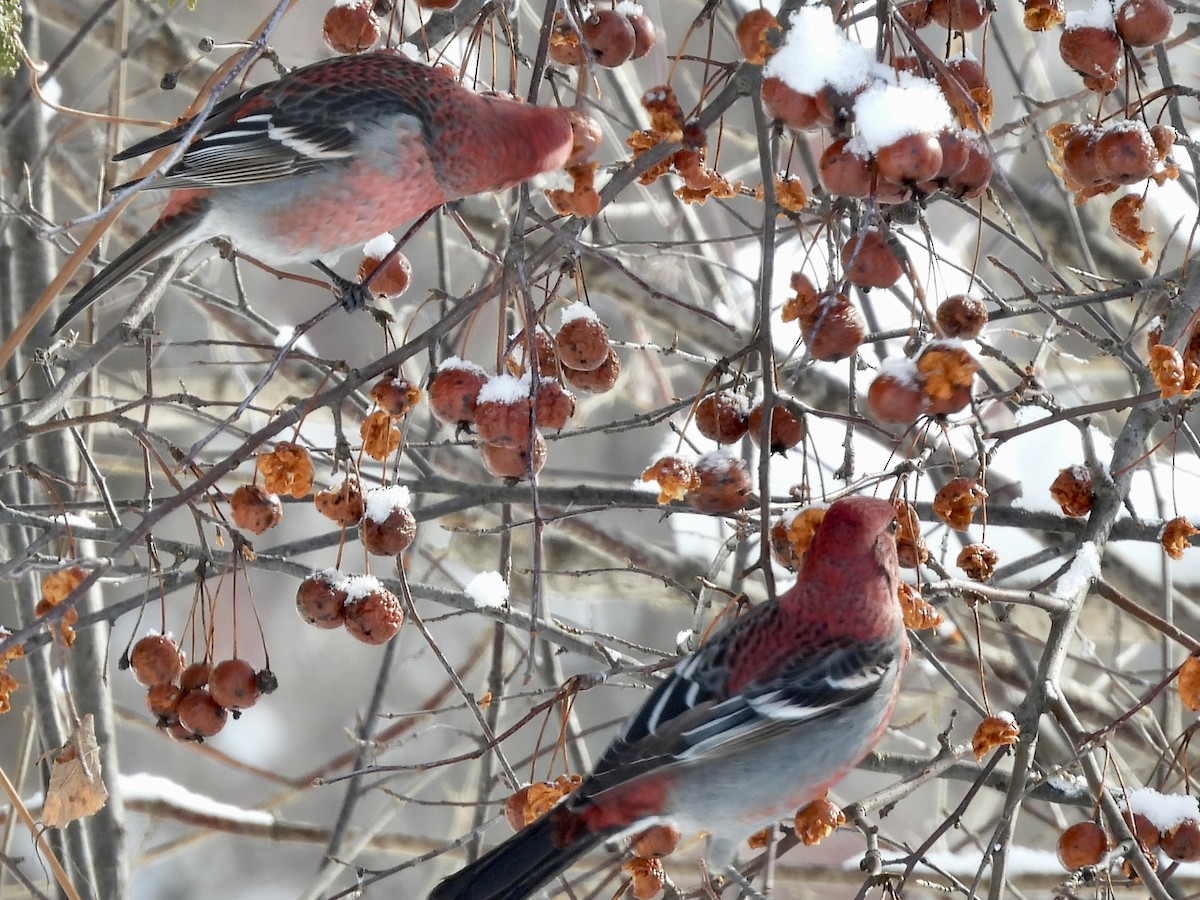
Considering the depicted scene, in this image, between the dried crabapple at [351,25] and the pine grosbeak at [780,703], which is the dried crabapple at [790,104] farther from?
the dried crabapple at [351,25]

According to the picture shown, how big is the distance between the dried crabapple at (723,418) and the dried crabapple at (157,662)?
3.41 ft

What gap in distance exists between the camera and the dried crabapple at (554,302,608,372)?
2299 mm

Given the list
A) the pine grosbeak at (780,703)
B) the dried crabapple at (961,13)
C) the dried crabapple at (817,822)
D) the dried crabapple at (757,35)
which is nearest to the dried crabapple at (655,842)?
the pine grosbeak at (780,703)

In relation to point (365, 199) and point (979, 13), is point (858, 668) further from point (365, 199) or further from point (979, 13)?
point (365, 199)

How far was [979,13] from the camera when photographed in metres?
2.24

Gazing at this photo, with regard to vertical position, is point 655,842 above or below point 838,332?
below

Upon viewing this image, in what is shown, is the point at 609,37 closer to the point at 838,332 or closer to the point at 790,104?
the point at 790,104

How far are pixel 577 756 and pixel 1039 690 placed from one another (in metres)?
1.49

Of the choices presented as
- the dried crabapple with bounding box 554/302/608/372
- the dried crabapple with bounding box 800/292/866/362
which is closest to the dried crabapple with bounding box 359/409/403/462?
the dried crabapple with bounding box 554/302/608/372

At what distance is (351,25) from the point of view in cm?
250

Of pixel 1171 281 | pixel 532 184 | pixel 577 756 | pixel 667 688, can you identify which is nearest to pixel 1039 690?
pixel 667 688

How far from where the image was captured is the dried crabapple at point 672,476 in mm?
2195

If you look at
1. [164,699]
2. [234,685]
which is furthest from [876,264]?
[164,699]

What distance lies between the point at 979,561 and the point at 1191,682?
0.39 metres
